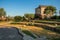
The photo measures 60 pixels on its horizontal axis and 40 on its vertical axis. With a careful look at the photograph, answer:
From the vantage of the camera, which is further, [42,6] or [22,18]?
[42,6]

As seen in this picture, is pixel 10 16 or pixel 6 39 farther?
pixel 10 16

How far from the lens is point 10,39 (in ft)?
31.0

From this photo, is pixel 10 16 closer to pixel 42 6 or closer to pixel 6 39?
pixel 42 6

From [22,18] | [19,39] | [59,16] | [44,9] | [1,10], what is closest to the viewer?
[19,39]

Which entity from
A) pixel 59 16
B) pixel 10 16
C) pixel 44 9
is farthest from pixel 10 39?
pixel 44 9

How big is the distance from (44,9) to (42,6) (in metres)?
3.15

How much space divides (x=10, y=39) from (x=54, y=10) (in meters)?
62.6

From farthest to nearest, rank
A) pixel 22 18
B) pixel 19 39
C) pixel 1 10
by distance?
pixel 1 10, pixel 22 18, pixel 19 39

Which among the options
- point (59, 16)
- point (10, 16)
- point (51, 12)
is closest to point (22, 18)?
point (10, 16)

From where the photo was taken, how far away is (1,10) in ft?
209

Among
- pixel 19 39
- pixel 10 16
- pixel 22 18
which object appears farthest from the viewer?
pixel 10 16

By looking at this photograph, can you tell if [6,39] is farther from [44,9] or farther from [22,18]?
[44,9]

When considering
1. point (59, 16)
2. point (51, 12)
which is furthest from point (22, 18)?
point (51, 12)

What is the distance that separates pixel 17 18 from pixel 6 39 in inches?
1278
